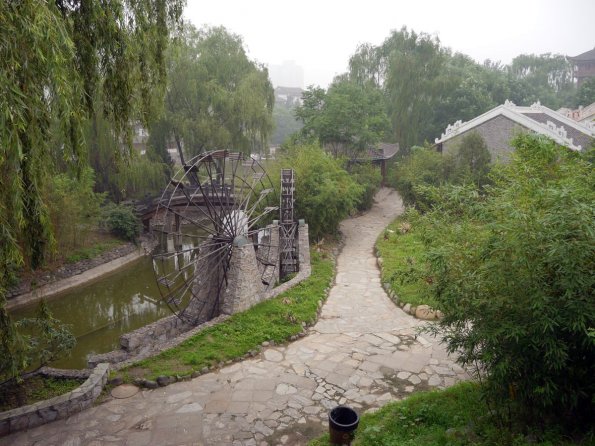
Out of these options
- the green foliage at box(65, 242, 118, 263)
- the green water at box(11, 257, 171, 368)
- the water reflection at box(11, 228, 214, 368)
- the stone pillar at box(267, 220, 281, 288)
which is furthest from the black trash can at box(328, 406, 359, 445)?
the green foliage at box(65, 242, 118, 263)

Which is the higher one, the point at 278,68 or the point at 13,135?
the point at 278,68

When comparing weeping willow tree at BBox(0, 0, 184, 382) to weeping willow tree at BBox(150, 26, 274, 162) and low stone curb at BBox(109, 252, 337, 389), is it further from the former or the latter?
weeping willow tree at BBox(150, 26, 274, 162)

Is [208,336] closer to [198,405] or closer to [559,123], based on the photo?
[198,405]

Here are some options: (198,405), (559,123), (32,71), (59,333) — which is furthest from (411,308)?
(559,123)

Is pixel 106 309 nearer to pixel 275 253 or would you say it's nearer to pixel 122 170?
pixel 275 253

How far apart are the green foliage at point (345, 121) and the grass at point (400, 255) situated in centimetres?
516

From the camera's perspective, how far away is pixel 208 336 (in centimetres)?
739

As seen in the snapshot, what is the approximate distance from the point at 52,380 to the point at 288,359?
141 inches

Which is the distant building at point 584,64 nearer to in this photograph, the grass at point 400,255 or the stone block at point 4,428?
the grass at point 400,255

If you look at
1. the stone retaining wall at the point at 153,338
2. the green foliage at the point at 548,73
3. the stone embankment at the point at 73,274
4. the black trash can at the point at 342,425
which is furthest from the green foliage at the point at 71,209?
the green foliage at the point at 548,73


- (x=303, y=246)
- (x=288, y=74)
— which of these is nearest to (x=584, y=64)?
(x=303, y=246)

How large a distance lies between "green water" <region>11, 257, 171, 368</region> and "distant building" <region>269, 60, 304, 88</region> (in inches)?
6367

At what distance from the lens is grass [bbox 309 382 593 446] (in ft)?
13.3

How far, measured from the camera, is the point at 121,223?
1655 cm
